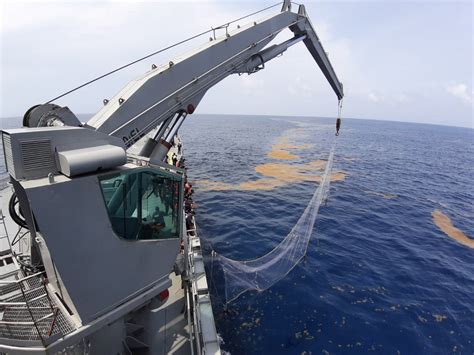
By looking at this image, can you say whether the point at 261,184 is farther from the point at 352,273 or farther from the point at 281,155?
the point at 281,155

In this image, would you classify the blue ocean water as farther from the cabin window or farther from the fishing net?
the cabin window

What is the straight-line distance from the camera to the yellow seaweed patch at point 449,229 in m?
20.6

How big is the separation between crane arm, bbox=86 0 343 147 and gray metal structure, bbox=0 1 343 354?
4 centimetres

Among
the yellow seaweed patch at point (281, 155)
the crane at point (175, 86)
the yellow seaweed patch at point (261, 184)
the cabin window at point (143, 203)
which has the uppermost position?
the crane at point (175, 86)

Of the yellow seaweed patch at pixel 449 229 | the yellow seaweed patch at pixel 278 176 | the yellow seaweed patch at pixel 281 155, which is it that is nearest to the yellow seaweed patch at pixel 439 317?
the yellow seaweed patch at pixel 449 229

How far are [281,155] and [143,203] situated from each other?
159 feet

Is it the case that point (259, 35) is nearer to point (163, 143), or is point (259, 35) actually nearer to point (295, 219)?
point (163, 143)

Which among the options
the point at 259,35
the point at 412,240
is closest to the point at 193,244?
the point at 259,35

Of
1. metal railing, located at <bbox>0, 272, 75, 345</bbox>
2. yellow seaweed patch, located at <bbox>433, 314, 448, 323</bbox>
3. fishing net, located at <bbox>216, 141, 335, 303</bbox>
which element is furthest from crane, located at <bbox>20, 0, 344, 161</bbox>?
yellow seaweed patch, located at <bbox>433, 314, 448, 323</bbox>

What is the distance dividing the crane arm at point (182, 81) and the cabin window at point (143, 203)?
190cm

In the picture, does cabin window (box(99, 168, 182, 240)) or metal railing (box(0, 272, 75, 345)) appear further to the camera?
cabin window (box(99, 168, 182, 240))

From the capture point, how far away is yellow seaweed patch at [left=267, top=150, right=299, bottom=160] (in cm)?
5134

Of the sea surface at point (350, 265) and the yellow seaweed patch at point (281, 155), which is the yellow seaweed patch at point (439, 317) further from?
the yellow seaweed patch at point (281, 155)

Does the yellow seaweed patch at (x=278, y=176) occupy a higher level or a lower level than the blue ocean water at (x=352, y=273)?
higher
